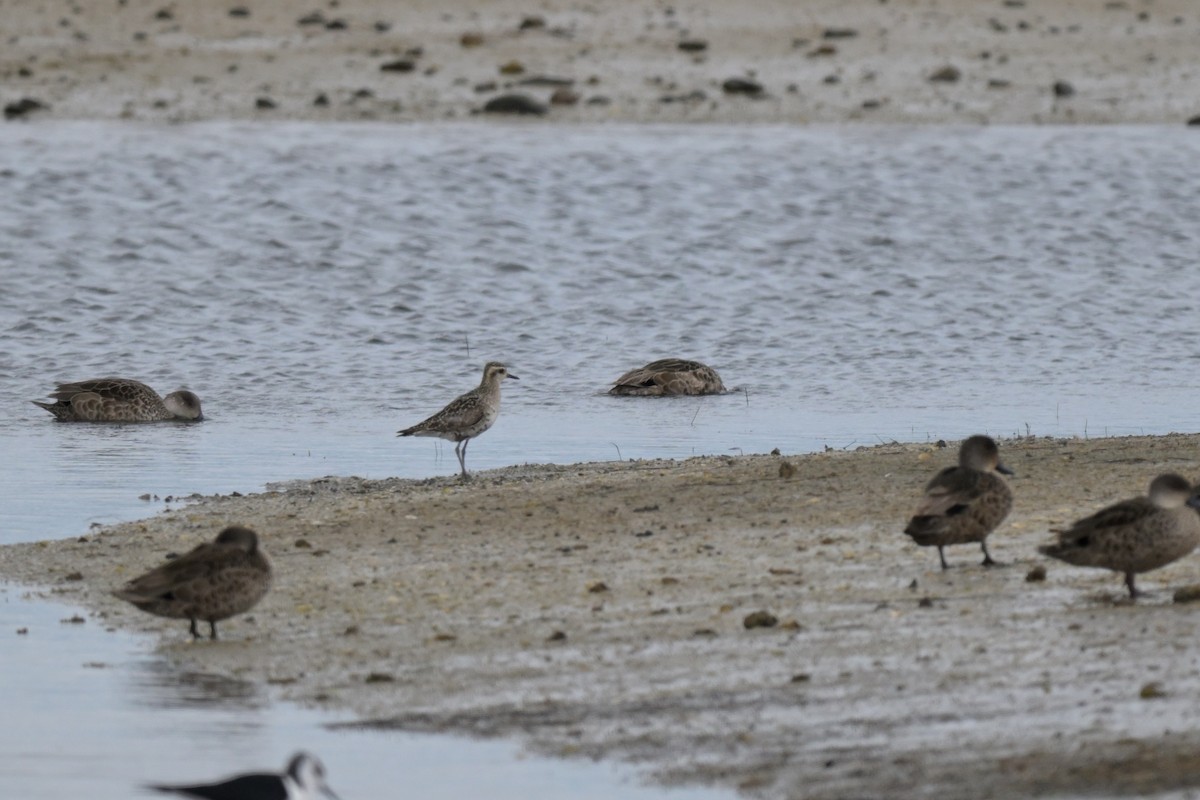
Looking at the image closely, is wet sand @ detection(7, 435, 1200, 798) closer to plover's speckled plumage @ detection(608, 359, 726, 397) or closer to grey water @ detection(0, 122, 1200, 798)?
grey water @ detection(0, 122, 1200, 798)

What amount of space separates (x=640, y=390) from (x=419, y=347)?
8.72 feet

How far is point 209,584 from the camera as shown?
8.73 m

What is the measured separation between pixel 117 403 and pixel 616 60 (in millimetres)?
16285

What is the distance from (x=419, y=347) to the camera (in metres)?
18.2

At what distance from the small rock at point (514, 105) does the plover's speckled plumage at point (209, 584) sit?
20.6m

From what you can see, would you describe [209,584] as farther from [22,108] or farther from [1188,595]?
[22,108]

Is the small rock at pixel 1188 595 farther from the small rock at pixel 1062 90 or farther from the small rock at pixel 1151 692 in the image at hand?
the small rock at pixel 1062 90

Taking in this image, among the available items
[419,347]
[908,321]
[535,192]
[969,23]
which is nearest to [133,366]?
[419,347]

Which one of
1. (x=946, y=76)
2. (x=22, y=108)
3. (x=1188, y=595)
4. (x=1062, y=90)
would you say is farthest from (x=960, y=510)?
(x=22, y=108)

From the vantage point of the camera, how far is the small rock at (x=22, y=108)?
96.0 feet

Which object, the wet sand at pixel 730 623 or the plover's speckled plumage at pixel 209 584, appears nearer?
the wet sand at pixel 730 623

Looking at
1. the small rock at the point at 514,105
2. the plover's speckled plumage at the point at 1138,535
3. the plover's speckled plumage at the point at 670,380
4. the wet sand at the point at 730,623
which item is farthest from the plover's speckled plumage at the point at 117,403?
the small rock at the point at 514,105

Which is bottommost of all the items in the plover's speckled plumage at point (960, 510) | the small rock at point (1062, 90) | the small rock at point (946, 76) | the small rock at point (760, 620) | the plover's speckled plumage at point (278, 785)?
the plover's speckled plumage at point (278, 785)

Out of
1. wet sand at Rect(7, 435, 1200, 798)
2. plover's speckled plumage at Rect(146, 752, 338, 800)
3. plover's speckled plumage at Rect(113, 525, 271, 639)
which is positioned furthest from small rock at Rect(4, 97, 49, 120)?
plover's speckled plumage at Rect(146, 752, 338, 800)
